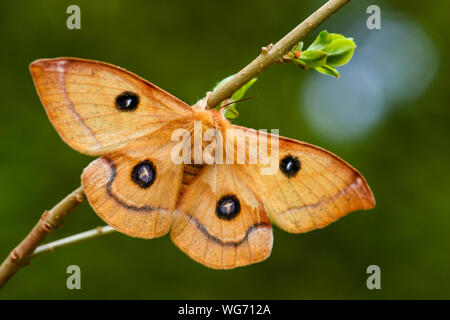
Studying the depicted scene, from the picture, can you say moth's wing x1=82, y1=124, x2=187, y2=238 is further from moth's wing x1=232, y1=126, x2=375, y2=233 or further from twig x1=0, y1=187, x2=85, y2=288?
moth's wing x1=232, y1=126, x2=375, y2=233

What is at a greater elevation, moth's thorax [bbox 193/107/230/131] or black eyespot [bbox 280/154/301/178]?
moth's thorax [bbox 193/107/230/131]

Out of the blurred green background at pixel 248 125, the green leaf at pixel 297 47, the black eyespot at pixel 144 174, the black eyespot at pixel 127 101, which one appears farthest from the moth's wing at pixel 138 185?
the blurred green background at pixel 248 125

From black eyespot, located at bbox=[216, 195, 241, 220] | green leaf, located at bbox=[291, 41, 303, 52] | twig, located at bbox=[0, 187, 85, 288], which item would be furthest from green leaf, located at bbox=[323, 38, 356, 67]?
twig, located at bbox=[0, 187, 85, 288]

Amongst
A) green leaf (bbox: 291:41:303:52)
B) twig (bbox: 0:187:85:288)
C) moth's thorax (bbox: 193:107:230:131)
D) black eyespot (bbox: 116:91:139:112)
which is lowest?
twig (bbox: 0:187:85:288)

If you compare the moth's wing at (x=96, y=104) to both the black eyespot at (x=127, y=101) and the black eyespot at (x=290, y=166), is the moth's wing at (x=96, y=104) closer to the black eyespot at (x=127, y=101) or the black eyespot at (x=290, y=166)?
the black eyespot at (x=127, y=101)

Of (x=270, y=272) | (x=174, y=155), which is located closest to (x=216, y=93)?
(x=174, y=155)

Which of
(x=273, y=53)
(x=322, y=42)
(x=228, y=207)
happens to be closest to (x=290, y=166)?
(x=228, y=207)
